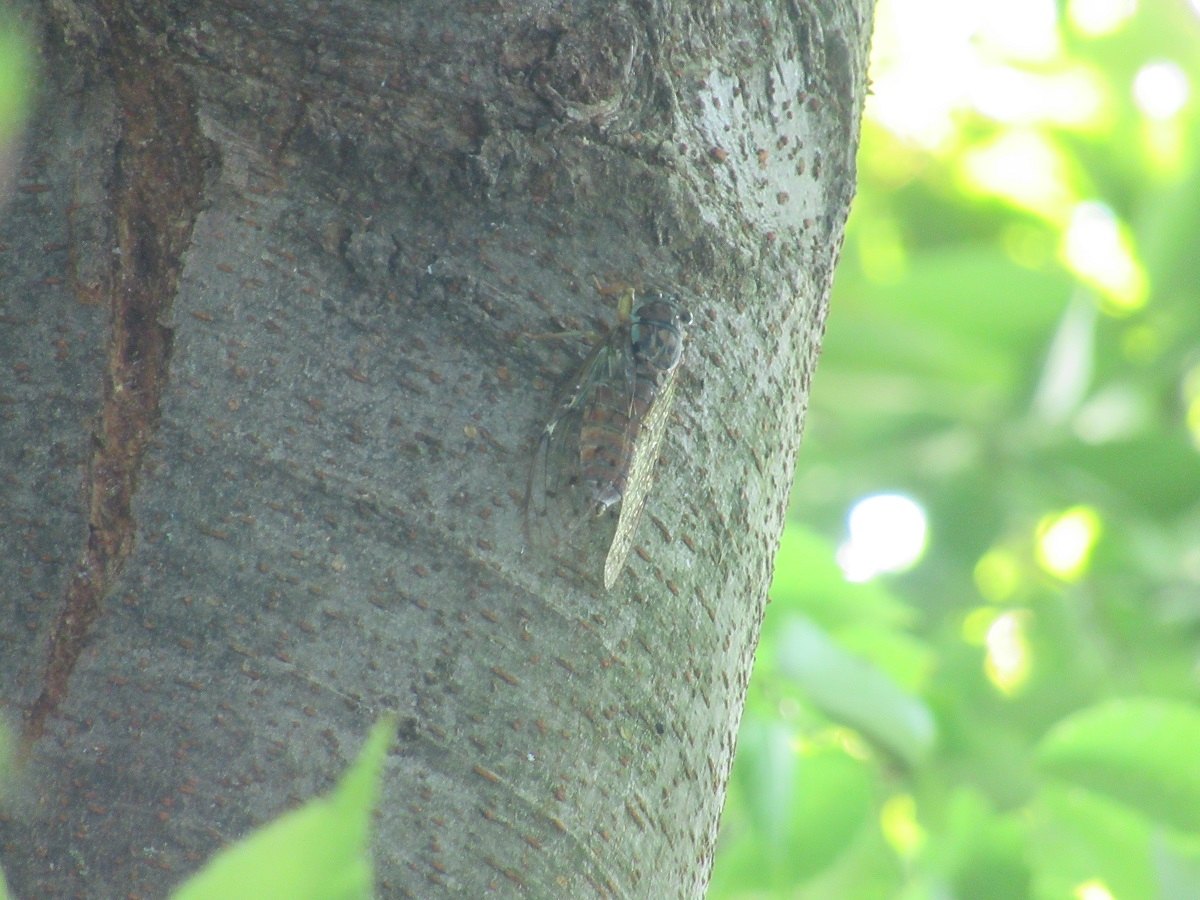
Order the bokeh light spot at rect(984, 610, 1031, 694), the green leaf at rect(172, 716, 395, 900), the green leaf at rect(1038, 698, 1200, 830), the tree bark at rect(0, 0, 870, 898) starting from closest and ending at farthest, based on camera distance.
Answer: the green leaf at rect(172, 716, 395, 900) → the tree bark at rect(0, 0, 870, 898) → the green leaf at rect(1038, 698, 1200, 830) → the bokeh light spot at rect(984, 610, 1031, 694)

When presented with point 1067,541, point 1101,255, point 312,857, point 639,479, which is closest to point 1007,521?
point 1067,541

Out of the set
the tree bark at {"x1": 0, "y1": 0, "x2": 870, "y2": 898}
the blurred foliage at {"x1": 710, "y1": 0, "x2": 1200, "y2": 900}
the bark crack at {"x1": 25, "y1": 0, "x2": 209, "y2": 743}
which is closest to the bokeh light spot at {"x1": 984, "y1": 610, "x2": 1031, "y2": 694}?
the blurred foliage at {"x1": 710, "y1": 0, "x2": 1200, "y2": 900}

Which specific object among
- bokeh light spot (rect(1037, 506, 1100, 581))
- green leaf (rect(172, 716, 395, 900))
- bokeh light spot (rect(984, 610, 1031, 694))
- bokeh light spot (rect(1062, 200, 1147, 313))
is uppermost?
bokeh light spot (rect(1062, 200, 1147, 313))

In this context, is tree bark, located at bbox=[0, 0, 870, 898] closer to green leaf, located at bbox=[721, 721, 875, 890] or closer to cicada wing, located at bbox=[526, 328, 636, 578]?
cicada wing, located at bbox=[526, 328, 636, 578]

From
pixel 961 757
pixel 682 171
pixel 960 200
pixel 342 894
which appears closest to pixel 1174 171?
pixel 960 200

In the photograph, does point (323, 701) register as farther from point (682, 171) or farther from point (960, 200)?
point (960, 200)

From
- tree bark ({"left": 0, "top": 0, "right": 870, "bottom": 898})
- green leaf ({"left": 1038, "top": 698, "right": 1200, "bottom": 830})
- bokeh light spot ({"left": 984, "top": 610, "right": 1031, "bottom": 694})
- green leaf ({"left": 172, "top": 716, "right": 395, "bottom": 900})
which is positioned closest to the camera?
green leaf ({"left": 172, "top": 716, "right": 395, "bottom": 900})

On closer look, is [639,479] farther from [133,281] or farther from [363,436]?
[133,281]
